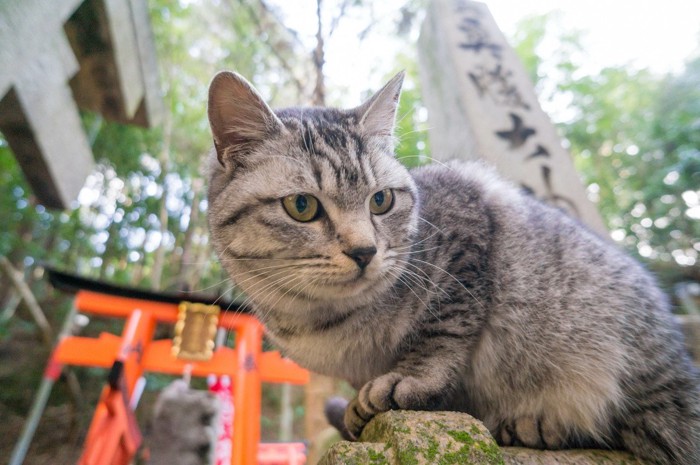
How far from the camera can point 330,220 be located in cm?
161

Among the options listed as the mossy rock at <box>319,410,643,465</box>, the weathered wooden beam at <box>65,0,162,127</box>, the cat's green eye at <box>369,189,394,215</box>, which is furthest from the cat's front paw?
the weathered wooden beam at <box>65,0,162,127</box>

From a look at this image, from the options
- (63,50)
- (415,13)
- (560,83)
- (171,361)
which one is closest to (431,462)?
(63,50)

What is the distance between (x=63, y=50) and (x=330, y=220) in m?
2.16

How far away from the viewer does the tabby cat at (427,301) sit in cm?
159

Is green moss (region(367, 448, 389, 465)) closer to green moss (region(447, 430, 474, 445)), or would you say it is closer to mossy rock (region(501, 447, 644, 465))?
green moss (region(447, 430, 474, 445))

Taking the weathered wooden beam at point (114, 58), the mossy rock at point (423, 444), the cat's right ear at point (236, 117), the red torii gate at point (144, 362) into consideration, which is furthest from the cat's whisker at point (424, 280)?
the weathered wooden beam at point (114, 58)

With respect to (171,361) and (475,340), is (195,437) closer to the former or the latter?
(171,361)

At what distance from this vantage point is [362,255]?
150cm

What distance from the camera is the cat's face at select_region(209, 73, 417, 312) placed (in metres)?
1.55

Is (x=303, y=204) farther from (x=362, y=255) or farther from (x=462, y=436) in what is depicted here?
(x=462, y=436)

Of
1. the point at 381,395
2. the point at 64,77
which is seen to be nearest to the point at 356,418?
the point at 381,395

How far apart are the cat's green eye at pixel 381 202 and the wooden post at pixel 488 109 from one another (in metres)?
1.72

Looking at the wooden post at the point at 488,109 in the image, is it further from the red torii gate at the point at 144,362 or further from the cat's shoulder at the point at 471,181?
the red torii gate at the point at 144,362

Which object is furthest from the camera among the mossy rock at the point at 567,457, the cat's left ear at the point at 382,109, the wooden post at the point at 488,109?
the wooden post at the point at 488,109
